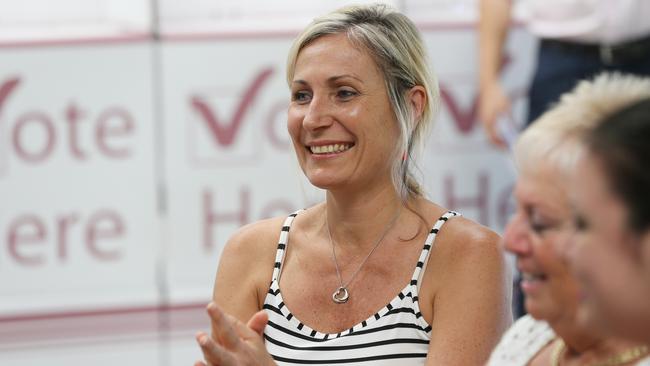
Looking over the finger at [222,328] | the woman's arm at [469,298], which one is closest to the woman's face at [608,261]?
the finger at [222,328]

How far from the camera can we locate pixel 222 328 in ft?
7.66

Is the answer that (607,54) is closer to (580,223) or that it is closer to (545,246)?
(545,246)

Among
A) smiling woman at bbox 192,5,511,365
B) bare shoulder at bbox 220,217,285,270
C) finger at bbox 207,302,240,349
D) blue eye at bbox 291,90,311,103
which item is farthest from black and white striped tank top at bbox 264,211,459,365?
blue eye at bbox 291,90,311,103

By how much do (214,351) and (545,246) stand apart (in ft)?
2.28

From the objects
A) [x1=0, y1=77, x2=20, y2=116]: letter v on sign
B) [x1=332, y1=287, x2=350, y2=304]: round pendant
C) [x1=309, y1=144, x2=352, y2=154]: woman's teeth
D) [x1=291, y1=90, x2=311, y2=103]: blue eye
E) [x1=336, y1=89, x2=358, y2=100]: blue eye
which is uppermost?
[x1=336, y1=89, x2=358, y2=100]: blue eye

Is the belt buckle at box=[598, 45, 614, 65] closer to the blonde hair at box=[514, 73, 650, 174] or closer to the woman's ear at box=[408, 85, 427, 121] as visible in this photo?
the woman's ear at box=[408, 85, 427, 121]

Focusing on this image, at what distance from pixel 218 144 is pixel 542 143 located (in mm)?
2403

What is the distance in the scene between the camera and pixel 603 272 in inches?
55.9

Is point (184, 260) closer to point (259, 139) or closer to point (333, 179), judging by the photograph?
point (259, 139)

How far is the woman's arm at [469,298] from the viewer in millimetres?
2600

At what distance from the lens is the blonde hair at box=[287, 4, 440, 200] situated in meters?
2.81

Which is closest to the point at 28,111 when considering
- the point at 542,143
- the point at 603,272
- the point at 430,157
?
the point at 430,157

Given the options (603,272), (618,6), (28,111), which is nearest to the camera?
(603,272)

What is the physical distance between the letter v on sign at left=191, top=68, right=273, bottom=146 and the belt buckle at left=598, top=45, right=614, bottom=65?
3.84 ft
